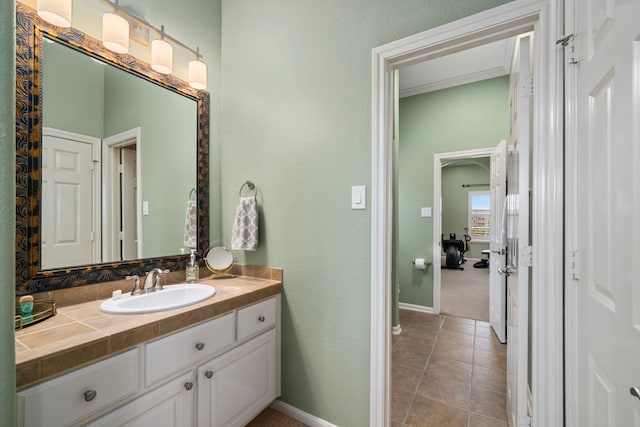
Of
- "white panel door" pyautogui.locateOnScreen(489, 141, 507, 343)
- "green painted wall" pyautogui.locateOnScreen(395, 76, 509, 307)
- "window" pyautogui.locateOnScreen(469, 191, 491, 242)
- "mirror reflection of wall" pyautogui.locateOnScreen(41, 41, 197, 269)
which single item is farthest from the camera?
"window" pyautogui.locateOnScreen(469, 191, 491, 242)

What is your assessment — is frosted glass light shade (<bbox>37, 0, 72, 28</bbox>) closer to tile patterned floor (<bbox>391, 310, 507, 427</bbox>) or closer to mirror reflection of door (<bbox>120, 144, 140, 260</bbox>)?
mirror reflection of door (<bbox>120, 144, 140, 260</bbox>)

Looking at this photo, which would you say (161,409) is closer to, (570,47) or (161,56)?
(161,56)

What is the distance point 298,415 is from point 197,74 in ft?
7.32

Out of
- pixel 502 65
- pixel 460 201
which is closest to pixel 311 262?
pixel 502 65

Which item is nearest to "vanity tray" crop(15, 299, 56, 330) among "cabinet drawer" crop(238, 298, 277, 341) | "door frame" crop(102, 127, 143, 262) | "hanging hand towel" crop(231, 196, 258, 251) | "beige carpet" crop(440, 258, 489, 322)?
"door frame" crop(102, 127, 143, 262)

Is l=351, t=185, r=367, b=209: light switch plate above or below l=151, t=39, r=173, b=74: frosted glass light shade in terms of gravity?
below

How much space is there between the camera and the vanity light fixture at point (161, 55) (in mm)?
1562

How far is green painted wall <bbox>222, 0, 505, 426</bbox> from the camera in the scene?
4.83ft

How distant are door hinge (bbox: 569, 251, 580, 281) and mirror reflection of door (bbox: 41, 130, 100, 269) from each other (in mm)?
2046

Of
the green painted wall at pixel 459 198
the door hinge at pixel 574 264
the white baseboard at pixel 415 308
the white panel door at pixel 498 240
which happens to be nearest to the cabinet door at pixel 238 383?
the door hinge at pixel 574 264

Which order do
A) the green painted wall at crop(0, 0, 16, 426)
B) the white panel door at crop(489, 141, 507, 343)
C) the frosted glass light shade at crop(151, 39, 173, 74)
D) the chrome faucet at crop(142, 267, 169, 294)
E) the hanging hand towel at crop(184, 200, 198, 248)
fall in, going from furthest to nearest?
the white panel door at crop(489, 141, 507, 343) < the hanging hand towel at crop(184, 200, 198, 248) < the frosted glass light shade at crop(151, 39, 173, 74) < the chrome faucet at crop(142, 267, 169, 294) < the green painted wall at crop(0, 0, 16, 426)

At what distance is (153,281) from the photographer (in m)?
1.56

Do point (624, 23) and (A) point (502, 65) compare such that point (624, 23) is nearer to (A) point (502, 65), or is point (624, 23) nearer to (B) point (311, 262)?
(B) point (311, 262)

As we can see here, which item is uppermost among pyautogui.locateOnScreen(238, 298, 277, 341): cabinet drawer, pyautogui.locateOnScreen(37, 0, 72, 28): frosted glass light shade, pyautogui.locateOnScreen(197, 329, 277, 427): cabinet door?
pyautogui.locateOnScreen(37, 0, 72, 28): frosted glass light shade
